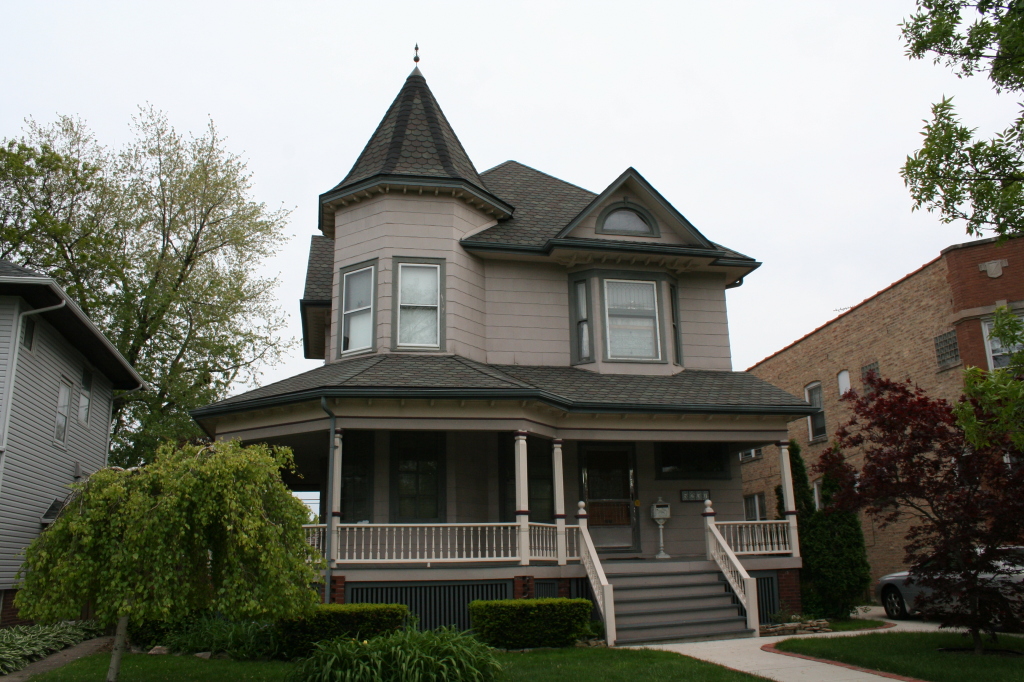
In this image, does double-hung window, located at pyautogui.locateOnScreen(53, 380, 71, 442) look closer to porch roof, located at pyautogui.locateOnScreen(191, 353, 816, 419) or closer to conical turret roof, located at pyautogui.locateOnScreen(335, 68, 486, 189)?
porch roof, located at pyautogui.locateOnScreen(191, 353, 816, 419)

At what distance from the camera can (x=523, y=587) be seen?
12.9 metres

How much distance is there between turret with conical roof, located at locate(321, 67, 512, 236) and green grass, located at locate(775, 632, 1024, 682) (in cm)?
963

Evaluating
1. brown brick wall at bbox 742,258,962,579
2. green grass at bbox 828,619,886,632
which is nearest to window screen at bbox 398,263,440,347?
green grass at bbox 828,619,886,632

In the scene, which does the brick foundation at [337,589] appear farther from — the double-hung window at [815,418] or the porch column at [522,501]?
the double-hung window at [815,418]

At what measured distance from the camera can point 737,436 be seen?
15.0m

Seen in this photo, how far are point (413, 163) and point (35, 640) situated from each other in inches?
404

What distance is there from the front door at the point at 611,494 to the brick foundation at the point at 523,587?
2608mm

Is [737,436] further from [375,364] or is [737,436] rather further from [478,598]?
[375,364]

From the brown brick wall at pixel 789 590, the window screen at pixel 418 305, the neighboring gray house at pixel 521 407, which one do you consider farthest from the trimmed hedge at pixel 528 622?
the window screen at pixel 418 305

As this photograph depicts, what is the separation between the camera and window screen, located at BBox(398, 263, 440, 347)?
1540 cm

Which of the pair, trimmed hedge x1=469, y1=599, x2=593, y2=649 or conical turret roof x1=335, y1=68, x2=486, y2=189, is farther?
conical turret roof x1=335, y1=68, x2=486, y2=189

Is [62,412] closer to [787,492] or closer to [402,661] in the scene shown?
[402,661]

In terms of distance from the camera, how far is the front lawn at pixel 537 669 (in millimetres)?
9117

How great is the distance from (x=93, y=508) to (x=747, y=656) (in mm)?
7884
